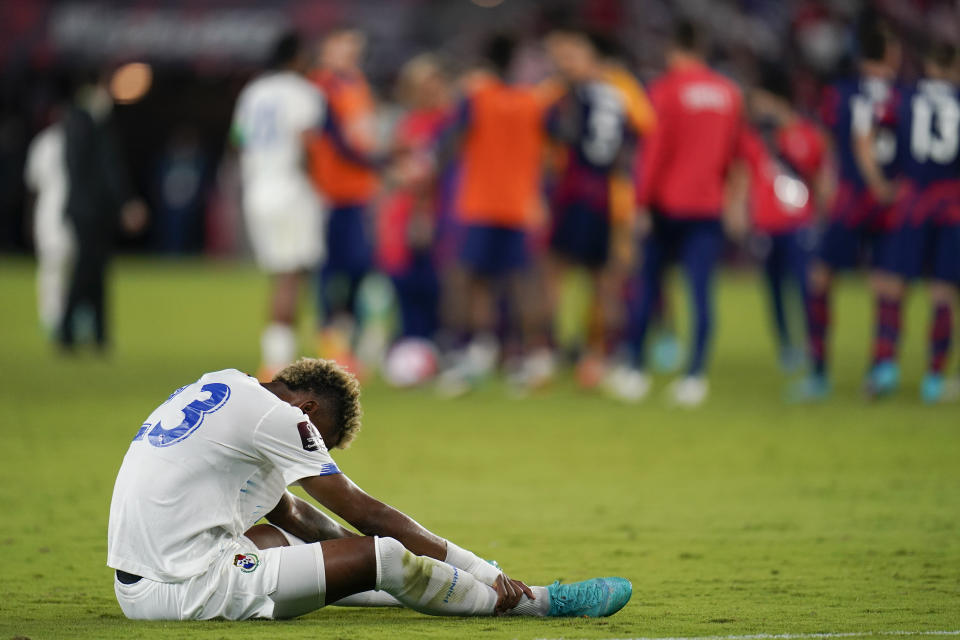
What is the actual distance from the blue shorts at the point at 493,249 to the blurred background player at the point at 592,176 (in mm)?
494

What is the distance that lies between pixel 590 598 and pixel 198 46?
→ 30108 millimetres

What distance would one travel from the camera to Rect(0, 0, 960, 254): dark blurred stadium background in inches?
1183

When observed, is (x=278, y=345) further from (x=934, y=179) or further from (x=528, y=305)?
(x=934, y=179)

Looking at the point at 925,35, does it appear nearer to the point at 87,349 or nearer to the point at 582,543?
the point at 87,349

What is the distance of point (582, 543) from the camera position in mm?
6559

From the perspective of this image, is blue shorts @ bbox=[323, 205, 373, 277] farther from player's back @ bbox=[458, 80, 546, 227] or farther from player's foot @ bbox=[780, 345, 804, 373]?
player's foot @ bbox=[780, 345, 804, 373]

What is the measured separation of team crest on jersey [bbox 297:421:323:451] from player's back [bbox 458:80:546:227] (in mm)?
7310

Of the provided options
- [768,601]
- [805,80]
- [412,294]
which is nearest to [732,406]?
[412,294]

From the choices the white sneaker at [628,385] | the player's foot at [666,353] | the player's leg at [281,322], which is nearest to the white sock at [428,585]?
the player's leg at [281,322]

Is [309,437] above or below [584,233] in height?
below

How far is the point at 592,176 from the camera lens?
12336mm

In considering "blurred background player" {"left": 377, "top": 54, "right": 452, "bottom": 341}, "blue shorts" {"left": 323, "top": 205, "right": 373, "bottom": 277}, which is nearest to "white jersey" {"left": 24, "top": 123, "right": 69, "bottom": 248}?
"blurred background player" {"left": 377, "top": 54, "right": 452, "bottom": 341}

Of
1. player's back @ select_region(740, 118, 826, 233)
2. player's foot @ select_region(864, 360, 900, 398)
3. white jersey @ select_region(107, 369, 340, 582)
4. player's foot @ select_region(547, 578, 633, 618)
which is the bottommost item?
player's foot @ select_region(864, 360, 900, 398)

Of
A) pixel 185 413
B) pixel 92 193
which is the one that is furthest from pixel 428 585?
pixel 92 193
